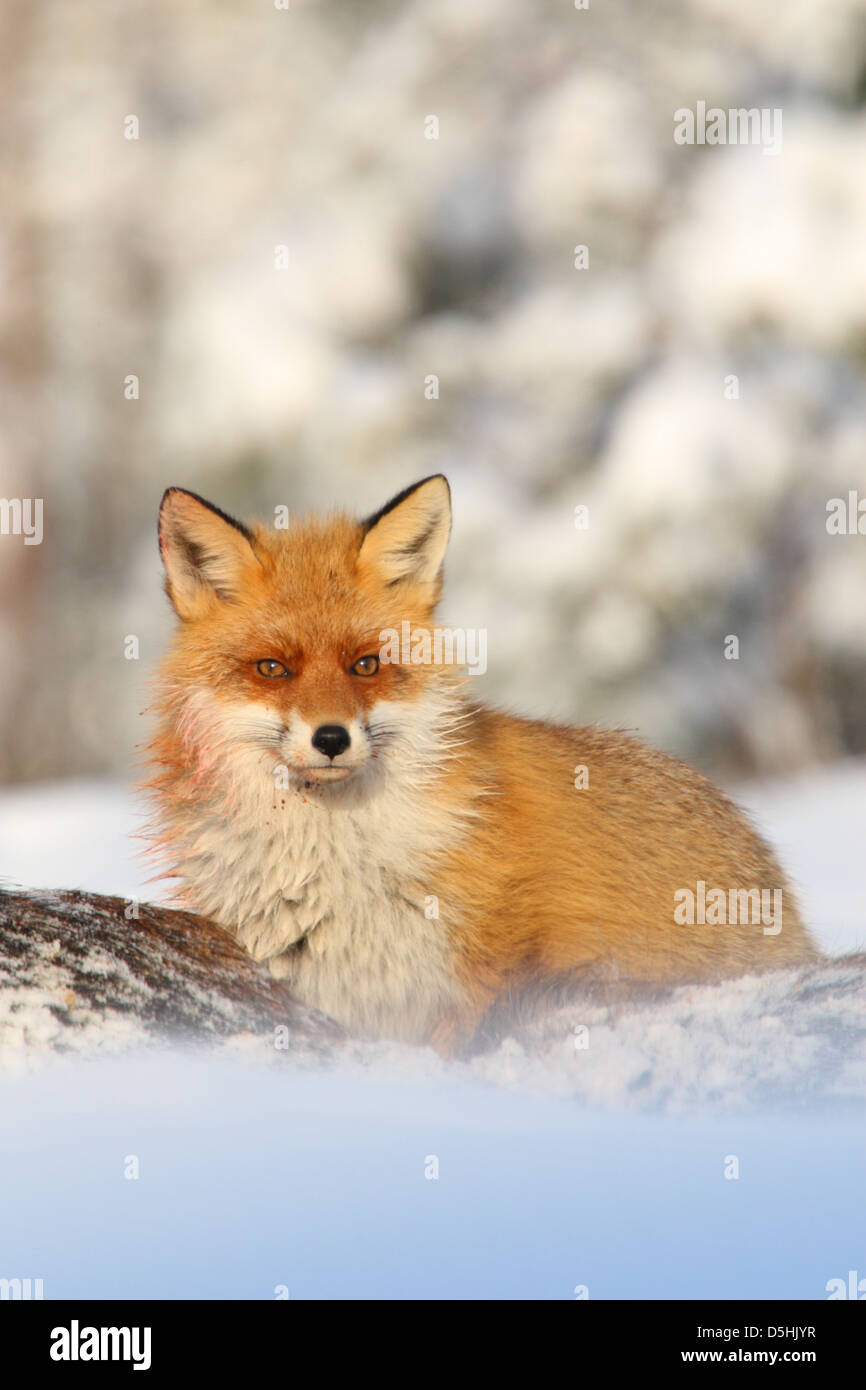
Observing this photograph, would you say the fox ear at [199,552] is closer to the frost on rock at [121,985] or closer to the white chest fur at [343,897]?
the white chest fur at [343,897]

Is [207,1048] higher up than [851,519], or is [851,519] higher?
[851,519]

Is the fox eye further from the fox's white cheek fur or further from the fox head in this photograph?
the fox's white cheek fur

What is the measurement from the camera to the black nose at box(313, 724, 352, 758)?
4.18 metres

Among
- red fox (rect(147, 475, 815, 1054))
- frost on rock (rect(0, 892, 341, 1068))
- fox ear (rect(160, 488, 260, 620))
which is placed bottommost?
frost on rock (rect(0, 892, 341, 1068))

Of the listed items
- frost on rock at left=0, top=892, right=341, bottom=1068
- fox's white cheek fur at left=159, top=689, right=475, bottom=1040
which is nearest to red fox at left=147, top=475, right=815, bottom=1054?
fox's white cheek fur at left=159, top=689, right=475, bottom=1040

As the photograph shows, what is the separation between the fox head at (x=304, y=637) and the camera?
431 centimetres

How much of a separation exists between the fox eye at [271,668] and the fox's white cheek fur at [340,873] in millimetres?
136

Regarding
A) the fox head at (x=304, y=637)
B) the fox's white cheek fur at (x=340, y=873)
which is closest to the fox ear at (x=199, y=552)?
the fox head at (x=304, y=637)

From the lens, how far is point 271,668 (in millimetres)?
4398

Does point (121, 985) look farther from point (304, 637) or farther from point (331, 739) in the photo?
point (304, 637)

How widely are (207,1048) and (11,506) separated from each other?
29.7 ft

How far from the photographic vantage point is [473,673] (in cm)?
502

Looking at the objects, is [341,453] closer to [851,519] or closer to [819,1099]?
[851,519]

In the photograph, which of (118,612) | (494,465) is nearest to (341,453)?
(494,465)
